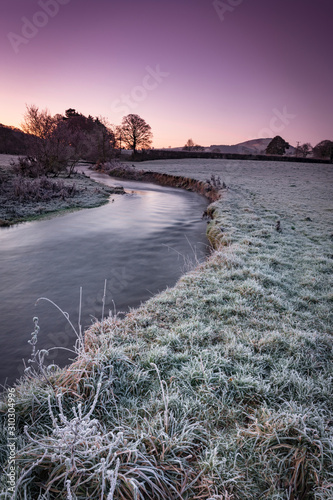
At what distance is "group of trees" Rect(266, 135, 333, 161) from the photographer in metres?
50.5

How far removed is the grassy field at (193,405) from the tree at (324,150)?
58.4 meters

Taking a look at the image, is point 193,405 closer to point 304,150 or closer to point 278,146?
point 278,146

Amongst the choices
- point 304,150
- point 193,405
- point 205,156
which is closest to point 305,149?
point 304,150

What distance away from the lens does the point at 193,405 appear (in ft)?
7.63

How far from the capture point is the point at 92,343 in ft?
10.3

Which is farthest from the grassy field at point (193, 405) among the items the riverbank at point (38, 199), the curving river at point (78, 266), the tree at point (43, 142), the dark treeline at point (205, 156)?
the dark treeline at point (205, 156)

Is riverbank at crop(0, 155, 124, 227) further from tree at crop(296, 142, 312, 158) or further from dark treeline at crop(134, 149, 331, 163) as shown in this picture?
tree at crop(296, 142, 312, 158)

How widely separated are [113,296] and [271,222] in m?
7.18

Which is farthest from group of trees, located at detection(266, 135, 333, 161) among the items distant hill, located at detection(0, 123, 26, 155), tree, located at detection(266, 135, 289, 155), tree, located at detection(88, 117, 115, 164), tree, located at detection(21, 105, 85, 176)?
distant hill, located at detection(0, 123, 26, 155)

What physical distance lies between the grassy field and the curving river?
1.22 m

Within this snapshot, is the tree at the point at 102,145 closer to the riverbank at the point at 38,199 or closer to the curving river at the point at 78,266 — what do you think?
the riverbank at the point at 38,199

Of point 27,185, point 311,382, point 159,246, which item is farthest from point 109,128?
point 311,382

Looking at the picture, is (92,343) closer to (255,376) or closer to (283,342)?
(255,376)

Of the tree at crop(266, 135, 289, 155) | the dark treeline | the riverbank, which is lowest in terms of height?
the riverbank
